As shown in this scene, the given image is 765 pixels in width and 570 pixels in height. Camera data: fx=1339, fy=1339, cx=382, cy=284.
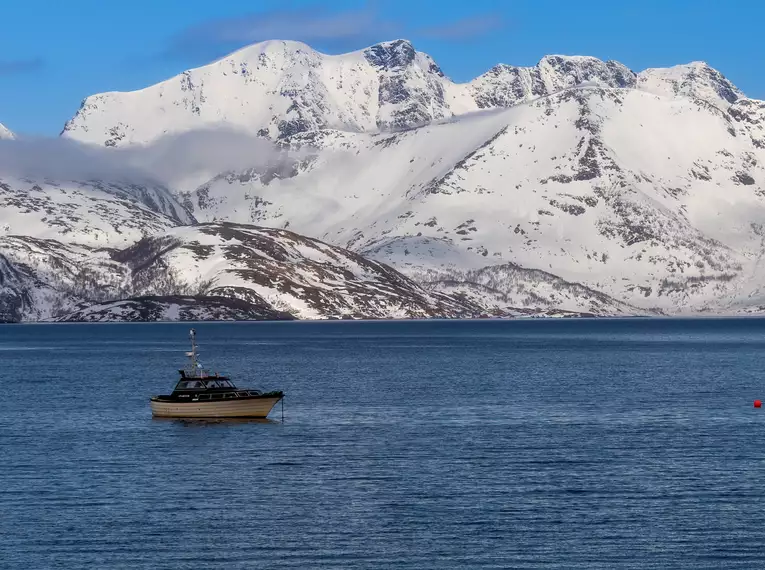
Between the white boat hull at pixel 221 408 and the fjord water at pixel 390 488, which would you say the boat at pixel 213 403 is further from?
the fjord water at pixel 390 488

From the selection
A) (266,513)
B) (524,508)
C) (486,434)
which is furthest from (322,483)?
(486,434)

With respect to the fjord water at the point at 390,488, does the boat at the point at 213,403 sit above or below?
above

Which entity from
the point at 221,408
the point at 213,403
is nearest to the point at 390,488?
the point at 213,403

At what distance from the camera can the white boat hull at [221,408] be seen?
467 feet

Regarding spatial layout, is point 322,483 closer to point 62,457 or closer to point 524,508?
point 524,508

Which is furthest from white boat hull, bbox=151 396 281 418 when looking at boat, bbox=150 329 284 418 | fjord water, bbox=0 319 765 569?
fjord water, bbox=0 319 765 569

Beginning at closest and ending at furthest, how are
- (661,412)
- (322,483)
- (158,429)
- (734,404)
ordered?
(322,483)
(158,429)
(661,412)
(734,404)

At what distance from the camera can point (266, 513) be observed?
86.5 metres

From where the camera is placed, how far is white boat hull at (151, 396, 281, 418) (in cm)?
14238

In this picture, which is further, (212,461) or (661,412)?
(661,412)

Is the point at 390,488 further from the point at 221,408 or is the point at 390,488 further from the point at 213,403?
the point at 221,408

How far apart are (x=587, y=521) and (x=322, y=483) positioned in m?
22.3

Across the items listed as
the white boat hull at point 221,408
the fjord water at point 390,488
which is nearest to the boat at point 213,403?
the white boat hull at point 221,408

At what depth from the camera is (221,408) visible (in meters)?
143
